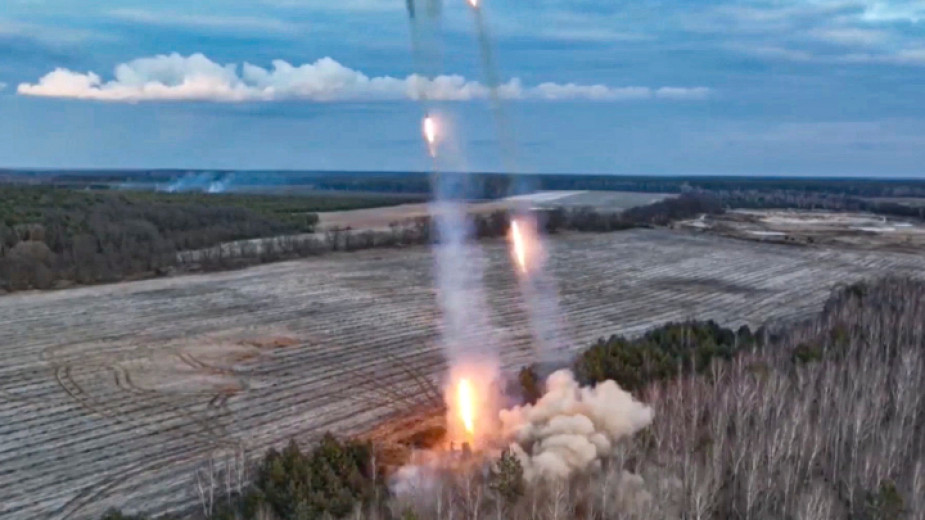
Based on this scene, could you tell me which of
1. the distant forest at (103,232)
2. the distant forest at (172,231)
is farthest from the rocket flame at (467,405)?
the distant forest at (103,232)

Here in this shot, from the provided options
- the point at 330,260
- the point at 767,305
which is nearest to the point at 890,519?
the point at 767,305

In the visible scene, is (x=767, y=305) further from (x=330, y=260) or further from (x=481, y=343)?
(x=330, y=260)

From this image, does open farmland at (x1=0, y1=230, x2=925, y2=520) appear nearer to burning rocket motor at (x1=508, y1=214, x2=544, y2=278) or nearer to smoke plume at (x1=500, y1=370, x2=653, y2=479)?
burning rocket motor at (x1=508, y1=214, x2=544, y2=278)

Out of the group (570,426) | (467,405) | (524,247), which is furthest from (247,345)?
(570,426)

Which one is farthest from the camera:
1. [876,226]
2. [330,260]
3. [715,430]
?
[876,226]

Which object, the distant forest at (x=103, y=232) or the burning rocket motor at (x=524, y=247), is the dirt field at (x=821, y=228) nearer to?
the burning rocket motor at (x=524, y=247)

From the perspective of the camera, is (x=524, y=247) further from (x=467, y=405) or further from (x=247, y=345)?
(x=467, y=405)
